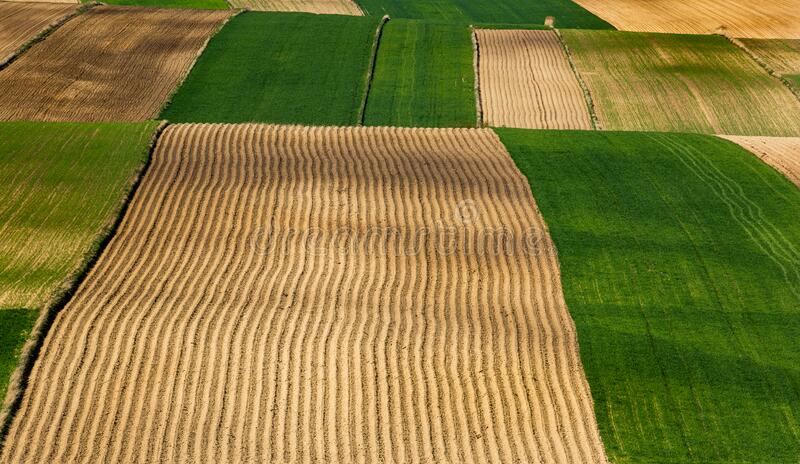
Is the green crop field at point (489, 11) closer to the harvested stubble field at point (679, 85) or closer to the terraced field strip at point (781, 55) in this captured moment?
the harvested stubble field at point (679, 85)

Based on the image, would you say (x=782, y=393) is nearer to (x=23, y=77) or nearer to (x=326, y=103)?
(x=326, y=103)

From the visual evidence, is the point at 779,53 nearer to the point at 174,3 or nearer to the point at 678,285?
the point at 678,285

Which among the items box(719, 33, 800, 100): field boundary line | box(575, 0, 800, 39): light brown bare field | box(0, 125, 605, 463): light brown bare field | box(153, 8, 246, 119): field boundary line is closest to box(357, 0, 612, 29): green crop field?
box(575, 0, 800, 39): light brown bare field

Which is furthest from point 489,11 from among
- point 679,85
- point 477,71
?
point 679,85

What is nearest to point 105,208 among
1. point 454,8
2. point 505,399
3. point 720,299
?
point 505,399

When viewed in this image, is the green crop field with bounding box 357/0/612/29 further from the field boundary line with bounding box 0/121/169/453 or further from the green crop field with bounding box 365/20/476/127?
the field boundary line with bounding box 0/121/169/453
